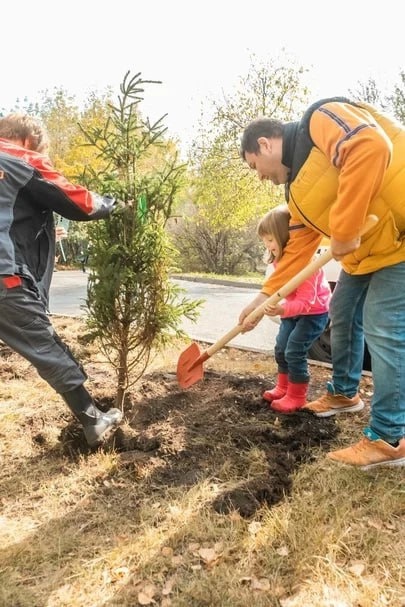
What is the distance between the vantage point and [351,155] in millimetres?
2209

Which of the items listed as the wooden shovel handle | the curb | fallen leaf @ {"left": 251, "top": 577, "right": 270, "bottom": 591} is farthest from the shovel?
the curb

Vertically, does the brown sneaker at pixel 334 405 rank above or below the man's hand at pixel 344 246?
below

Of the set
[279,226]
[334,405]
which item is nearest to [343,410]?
[334,405]

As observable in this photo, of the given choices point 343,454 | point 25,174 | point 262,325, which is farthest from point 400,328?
point 262,325

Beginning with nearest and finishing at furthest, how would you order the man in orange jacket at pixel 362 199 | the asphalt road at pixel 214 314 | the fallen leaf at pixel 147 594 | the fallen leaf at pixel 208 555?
the fallen leaf at pixel 147 594 < the fallen leaf at pixel 208 555 < the man in orange jacket at pixel 362 199 < the asphalt road at pixel 214 314

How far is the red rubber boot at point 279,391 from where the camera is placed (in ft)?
12.5

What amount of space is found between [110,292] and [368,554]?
2.02 m

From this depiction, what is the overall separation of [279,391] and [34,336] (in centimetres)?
195

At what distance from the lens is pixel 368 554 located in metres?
2.11

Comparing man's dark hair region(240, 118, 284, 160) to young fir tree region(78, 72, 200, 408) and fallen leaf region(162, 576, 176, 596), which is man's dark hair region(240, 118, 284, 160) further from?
fallen leaf region(162, 576, 176, 596)

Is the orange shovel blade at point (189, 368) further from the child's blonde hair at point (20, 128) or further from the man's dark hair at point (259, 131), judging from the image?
the child's blonde hair at point (20, 128)

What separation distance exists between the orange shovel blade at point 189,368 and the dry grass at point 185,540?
860 mm

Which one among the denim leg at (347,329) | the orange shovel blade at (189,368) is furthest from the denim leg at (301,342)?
the orange shovel blade at (189,368)

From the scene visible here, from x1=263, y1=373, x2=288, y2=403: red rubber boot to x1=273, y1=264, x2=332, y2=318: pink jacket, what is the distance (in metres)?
0.62
